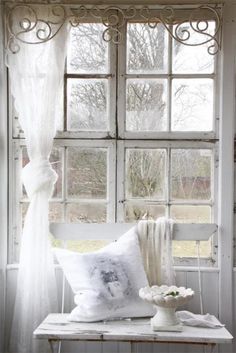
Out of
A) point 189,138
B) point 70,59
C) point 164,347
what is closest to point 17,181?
point 70,59

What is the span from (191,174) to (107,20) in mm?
1131

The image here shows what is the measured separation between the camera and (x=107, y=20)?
12.0 ft

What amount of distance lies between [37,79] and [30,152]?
47 cm

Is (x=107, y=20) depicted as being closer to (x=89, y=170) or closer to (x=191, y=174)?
(x=89, y=170)

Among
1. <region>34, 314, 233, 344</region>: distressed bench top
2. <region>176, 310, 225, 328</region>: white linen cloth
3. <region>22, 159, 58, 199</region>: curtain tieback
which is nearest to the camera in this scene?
<region>34, 314, 233, 344</region>: distressed bench top

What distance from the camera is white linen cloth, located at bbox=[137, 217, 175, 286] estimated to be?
11.7 ft

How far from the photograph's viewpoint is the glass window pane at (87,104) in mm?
3736

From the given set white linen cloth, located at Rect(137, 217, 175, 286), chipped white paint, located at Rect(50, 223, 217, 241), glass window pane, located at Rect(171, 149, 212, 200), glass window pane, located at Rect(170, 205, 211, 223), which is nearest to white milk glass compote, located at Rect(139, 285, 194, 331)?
white linen cloth, located at Rect(137, 217, 175, 286)

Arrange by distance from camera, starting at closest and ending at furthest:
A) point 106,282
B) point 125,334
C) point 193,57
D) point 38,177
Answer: point 125,334, point 106,282, point 38,177, point 193,57

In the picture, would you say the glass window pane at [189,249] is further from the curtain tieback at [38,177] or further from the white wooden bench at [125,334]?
the curtain tieback at [38,177]

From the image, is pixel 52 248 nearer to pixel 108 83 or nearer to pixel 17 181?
pixel 17 181

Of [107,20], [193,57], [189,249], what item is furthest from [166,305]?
[107,20]

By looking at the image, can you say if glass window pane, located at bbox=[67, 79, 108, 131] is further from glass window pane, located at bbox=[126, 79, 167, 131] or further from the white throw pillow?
the white throw pillow

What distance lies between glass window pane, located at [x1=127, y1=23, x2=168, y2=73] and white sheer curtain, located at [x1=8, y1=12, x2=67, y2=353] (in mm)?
440
